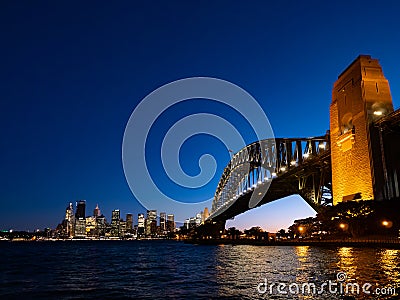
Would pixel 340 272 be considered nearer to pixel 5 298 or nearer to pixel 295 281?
pixel 295 281

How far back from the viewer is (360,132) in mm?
47031

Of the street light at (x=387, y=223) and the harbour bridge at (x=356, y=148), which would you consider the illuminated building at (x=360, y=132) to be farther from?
the street light at (x=387, y=223)

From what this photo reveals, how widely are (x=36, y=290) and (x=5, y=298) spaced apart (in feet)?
7.33

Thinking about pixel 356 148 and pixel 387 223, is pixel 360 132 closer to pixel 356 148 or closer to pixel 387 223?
pixel 356 148

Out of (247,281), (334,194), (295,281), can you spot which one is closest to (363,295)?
(295,281)

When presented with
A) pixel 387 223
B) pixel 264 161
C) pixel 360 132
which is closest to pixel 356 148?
pixel 360 132

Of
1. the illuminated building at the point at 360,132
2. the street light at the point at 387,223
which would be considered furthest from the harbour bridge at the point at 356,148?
the street light at the point at 387,223

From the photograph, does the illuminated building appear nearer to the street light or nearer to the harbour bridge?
the harbour bridge

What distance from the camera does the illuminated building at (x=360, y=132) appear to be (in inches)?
1741

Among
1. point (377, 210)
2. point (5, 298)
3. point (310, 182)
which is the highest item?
point (310, 182)

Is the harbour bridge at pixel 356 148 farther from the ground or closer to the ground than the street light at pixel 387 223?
farther from the ground

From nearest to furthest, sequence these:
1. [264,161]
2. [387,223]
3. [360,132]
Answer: [387,223]
[360,132]
[264,161]

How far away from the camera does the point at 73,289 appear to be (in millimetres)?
17484

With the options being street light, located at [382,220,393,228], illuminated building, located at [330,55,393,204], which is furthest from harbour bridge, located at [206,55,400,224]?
street light, located at [382,220,393,228]
